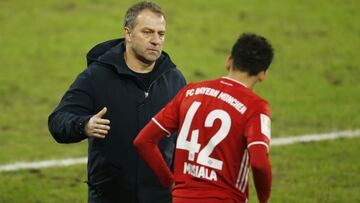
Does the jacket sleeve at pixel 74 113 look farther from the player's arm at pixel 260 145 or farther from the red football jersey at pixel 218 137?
the player's arm at pixel 260 145

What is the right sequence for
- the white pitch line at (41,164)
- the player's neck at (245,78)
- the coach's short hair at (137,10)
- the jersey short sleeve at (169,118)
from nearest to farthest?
the player's neck at (245,78) → the jersey short sleeve at (169,118) → the coach's short hair at (137,10) → the white pitch line at (41,164)

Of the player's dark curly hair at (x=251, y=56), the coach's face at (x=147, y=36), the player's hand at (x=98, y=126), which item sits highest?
the coach's face at (x=147, y=36)

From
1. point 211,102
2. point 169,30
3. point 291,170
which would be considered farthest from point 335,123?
point 211,102

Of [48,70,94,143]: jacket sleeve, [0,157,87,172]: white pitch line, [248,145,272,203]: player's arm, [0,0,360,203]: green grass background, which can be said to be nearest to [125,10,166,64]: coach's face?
[48,70,94,143]: jacket sleeve

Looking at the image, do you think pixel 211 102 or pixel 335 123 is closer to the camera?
pixel 211 102

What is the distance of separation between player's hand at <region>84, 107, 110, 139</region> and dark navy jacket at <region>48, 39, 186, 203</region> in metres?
0.49

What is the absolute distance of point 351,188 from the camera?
10328 millimetres

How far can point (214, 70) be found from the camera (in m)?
15.6

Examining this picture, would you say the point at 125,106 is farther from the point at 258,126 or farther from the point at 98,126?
the point at 258,126

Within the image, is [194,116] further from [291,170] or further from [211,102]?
[291,170]

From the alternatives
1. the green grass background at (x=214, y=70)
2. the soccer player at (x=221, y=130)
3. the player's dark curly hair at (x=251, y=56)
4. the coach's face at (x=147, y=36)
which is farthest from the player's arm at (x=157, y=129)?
the green grass background at (x=214, y=70)

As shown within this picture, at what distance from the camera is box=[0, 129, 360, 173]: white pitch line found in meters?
11.6

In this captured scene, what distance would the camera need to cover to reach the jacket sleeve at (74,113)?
21.1ft

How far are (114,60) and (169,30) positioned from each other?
10.4 meters
